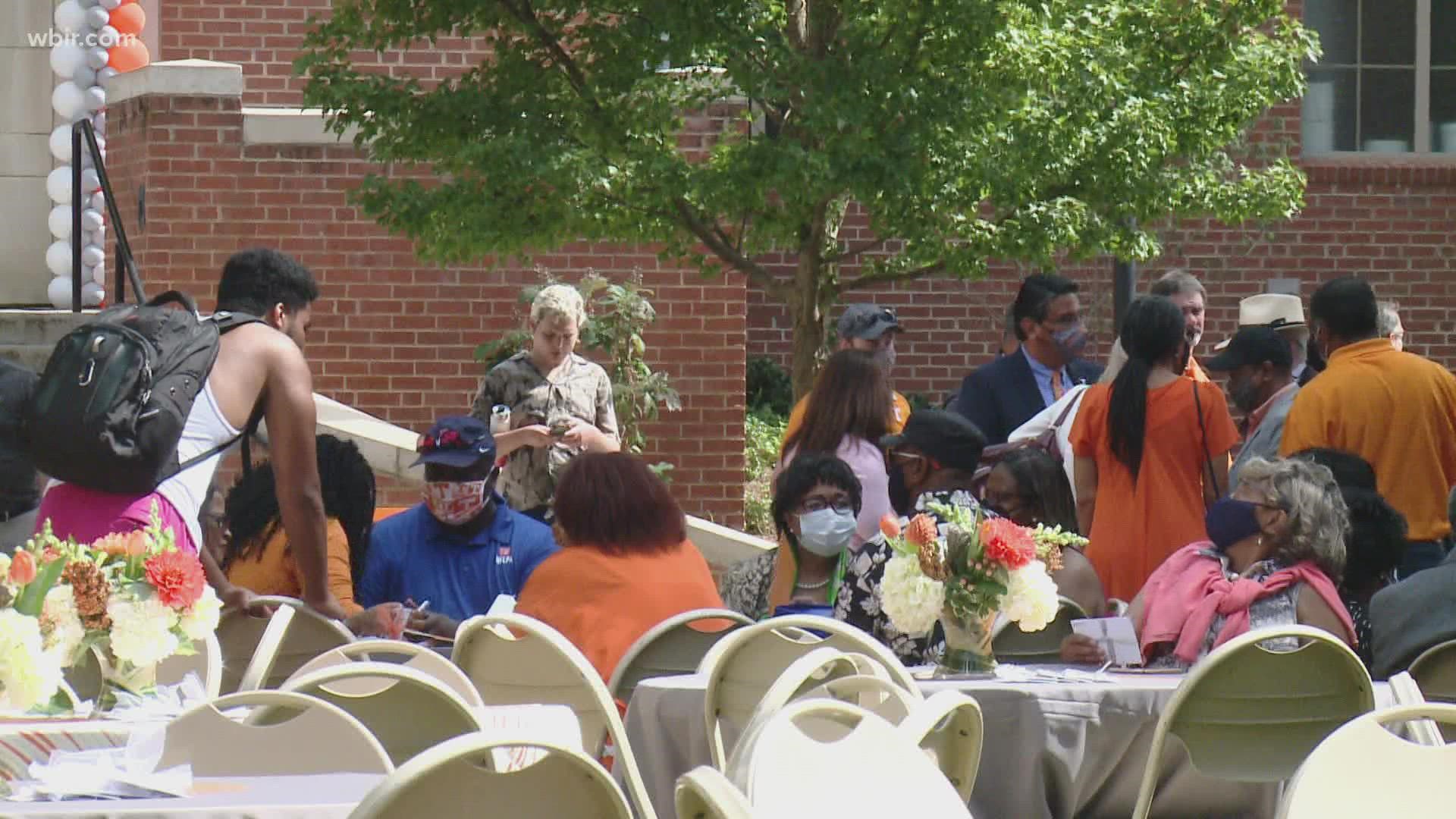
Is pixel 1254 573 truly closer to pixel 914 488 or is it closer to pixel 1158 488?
pixel 1158 488

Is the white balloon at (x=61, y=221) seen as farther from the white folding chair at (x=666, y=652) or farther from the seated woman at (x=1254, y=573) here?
the seated woman at (x=1254, y=573)

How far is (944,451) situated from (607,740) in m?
2.09

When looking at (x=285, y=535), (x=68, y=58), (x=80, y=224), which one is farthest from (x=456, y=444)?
(x=68, y=58)

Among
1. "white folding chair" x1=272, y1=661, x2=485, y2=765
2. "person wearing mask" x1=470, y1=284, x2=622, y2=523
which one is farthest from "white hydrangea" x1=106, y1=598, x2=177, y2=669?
"person wearing mask" x1=470, y1=284, x2=622, y2=523

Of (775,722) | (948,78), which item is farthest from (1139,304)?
(775,722)

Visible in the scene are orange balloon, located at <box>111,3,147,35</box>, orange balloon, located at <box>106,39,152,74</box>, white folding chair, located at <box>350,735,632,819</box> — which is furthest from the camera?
orange balloon, located at <box>111,3,147,35</box>

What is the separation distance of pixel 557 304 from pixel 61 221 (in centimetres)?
637

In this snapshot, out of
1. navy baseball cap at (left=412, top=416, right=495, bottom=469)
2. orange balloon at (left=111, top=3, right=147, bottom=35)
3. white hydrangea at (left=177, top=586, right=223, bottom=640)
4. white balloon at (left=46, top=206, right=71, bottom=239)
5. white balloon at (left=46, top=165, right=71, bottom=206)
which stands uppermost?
orange balloon at (left=111, top=3, right=147, bottom=35)

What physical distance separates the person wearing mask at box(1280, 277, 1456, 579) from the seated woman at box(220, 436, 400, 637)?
3.10 metres

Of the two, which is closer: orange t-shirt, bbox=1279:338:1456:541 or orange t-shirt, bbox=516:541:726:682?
orange t-shirt, bbox=516:541:726:682

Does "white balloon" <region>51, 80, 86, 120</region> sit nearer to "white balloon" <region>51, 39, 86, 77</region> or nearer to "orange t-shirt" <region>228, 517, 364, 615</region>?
"white balloon" <region>51, 39, 86, 77</region>

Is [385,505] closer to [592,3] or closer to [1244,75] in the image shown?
[592,3]

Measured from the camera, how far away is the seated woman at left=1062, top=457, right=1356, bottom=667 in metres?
5.58

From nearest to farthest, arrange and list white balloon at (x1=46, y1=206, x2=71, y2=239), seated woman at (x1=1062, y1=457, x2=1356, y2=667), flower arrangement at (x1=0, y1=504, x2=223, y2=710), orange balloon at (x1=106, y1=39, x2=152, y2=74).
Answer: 1. flower arrangement at (x1=0, y1=504, x2=223, y2=710)
2. seated woman at (x1=1062, y1=457, x2=1356, y2=667)
3. orange balloon at (x1=106, y1=39, x2=152, y2=74)
4. white balloon at (x1=46, y1=206, x2=71, y2=239)
